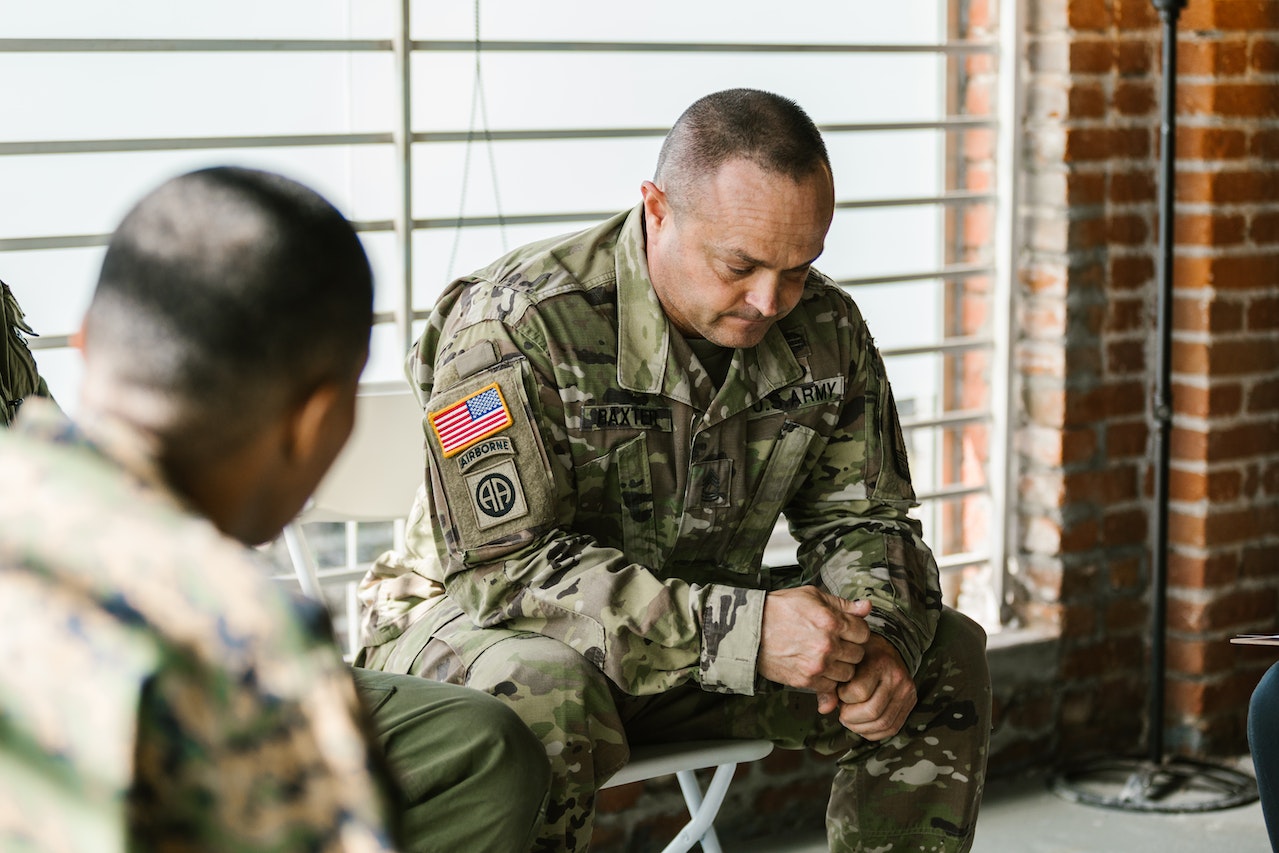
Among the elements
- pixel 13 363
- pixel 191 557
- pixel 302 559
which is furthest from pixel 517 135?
pixel 191 557

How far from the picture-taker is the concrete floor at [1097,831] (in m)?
3.28

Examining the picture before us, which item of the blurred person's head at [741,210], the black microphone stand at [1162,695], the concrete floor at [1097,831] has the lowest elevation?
the concrete floor at [1097,831]

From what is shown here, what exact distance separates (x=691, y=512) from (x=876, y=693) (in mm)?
411

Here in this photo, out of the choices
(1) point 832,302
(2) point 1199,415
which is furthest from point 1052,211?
(1) point 832,302

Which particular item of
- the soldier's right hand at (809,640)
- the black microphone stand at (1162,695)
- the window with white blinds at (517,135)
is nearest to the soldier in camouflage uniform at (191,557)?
the soldier's right hand at (809,640)

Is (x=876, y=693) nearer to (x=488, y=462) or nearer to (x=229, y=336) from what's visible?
(x=488, y=462)

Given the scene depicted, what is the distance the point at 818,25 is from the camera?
136 inches

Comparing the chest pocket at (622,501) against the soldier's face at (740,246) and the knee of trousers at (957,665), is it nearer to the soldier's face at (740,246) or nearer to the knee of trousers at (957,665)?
the soldier's face at (740,246)

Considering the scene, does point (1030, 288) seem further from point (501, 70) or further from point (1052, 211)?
point (501, 70)

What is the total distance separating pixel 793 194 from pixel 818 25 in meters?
1.32

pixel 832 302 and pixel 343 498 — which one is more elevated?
pixel 832 302

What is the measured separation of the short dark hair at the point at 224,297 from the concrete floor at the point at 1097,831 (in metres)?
2.43

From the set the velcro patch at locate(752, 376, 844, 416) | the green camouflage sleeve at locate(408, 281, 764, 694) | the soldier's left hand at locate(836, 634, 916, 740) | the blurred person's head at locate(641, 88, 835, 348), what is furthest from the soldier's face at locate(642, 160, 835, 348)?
the soldier's left hand at locate(836, 634, 916, 740)

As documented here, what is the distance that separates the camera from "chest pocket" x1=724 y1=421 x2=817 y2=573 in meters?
2.48
